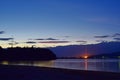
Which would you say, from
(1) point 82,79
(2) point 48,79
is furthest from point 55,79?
(1) point 82,79

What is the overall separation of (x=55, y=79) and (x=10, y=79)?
13.5ft

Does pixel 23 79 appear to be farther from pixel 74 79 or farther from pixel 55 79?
pixel 74 79

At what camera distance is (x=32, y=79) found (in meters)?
26.7

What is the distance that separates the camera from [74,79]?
28.5 meters

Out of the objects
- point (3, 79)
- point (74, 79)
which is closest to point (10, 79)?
point (3, 79)

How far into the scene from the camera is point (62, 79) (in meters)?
28.0

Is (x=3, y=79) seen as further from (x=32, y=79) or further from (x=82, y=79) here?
(x=82, y=79)

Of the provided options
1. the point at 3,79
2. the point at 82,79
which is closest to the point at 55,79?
the point at 82,79

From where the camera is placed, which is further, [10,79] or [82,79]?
[82,79]

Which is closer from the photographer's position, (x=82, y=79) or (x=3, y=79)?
(x=3, y=79)

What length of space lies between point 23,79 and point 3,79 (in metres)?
Answer: 1.81

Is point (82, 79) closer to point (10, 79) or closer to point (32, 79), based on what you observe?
point (32, 79)

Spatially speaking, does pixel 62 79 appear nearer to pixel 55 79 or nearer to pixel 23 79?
pixel 55 79

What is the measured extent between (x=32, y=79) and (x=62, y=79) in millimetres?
3011
